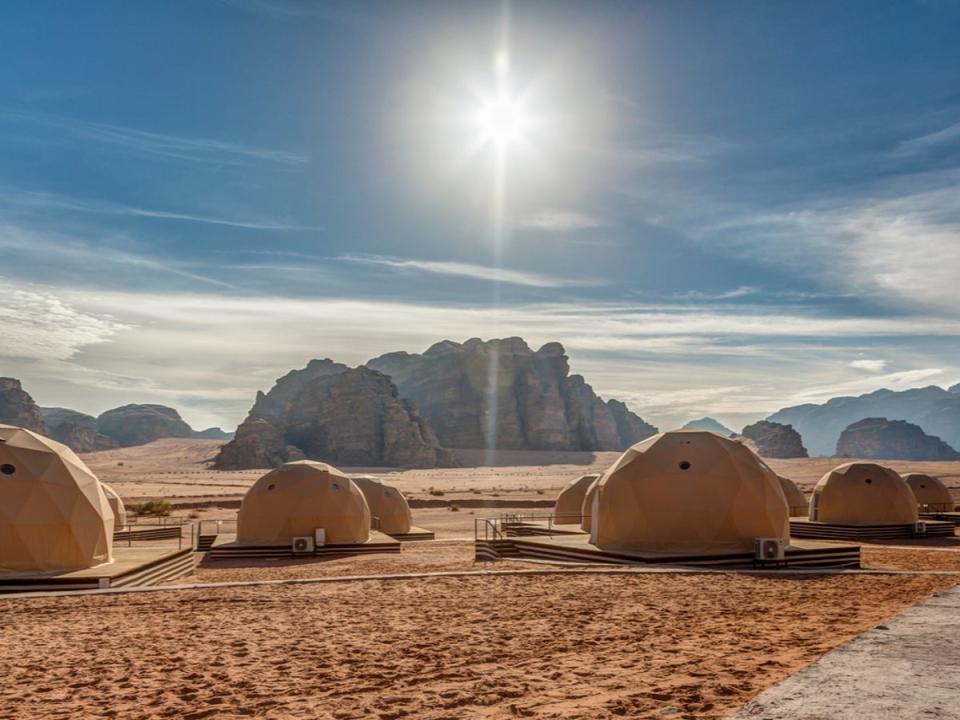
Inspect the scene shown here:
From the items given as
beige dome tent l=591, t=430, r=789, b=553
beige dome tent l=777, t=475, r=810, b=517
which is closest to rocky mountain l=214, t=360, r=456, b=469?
beige dome tent l=777, t=475, r=810, b=517

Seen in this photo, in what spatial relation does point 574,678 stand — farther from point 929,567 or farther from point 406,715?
point 929,567

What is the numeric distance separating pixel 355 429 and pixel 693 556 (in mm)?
108181

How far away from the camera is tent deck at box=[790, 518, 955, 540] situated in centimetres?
2600

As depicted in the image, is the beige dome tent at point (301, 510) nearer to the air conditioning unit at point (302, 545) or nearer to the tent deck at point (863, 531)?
the air conditioning unit at point (302, 545)

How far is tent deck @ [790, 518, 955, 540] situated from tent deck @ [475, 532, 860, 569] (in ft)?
25.5

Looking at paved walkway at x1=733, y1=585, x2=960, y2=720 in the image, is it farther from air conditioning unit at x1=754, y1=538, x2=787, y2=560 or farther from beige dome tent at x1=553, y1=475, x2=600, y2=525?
beige dome tent at x1=553, y1=475, x2=600, y2=525

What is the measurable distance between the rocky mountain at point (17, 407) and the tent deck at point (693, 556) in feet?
477

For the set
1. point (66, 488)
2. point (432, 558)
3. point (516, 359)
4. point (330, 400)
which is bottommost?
point (432, 558)

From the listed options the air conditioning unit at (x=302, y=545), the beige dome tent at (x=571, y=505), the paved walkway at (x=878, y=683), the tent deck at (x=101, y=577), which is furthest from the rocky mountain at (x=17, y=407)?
the paved walkway at (x=878, y=683)

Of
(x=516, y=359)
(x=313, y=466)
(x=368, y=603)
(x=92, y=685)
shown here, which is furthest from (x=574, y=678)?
(x=516, y=359)

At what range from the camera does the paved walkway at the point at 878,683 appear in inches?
188

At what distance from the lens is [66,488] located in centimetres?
1512

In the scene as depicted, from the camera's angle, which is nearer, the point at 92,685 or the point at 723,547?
the point at 92,685

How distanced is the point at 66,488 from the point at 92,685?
8637 mm
